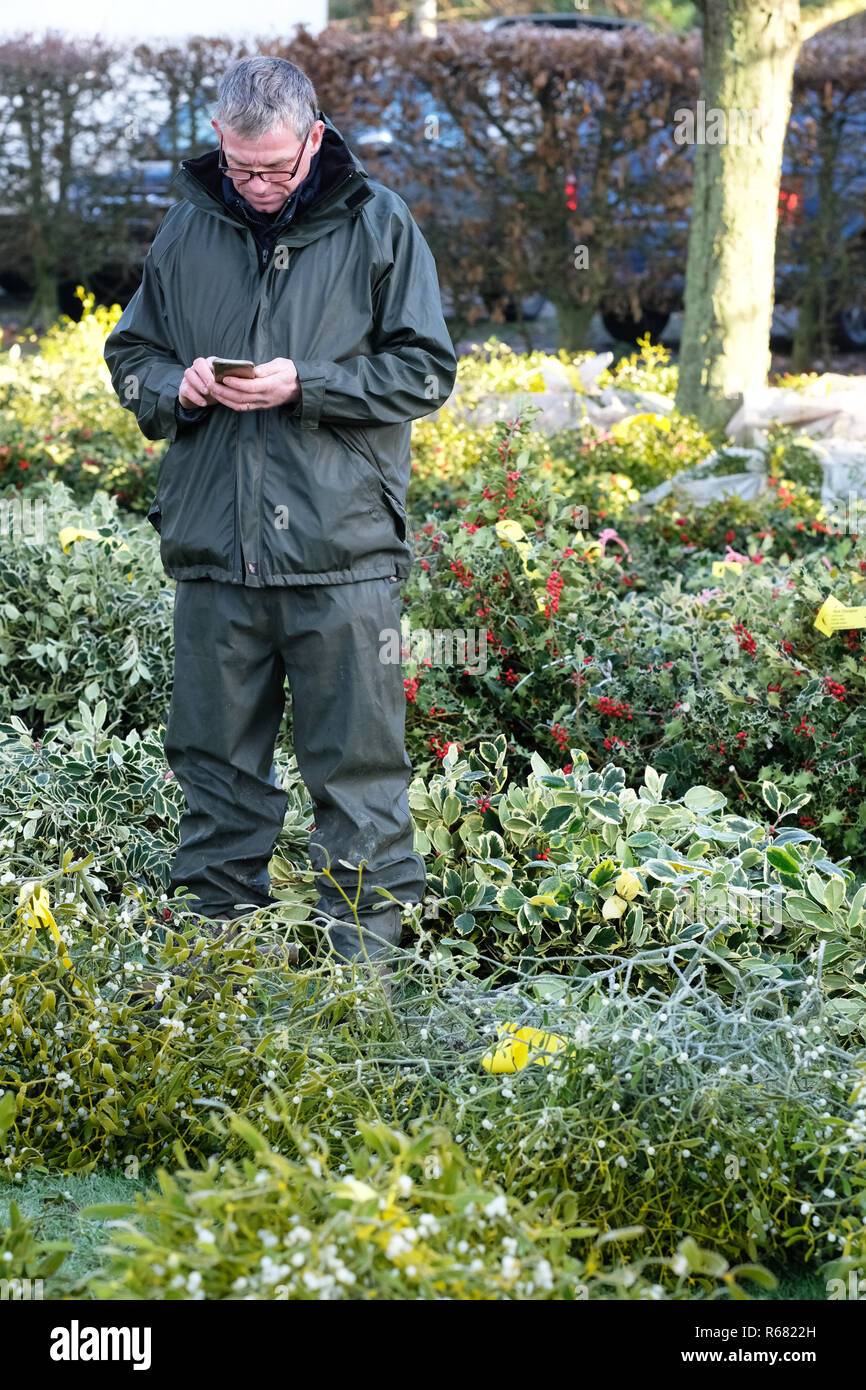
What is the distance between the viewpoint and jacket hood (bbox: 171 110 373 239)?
2.79 meters

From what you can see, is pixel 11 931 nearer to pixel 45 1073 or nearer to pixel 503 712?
pixel 45 1073

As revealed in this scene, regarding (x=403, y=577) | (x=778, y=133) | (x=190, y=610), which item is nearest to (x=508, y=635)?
(x=403, y=577)

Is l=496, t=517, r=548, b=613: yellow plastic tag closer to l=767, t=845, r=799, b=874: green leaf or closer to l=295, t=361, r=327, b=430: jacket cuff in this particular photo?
l=767, t=845, r=799, b=874: green leaf

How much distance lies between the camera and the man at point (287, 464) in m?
2.75

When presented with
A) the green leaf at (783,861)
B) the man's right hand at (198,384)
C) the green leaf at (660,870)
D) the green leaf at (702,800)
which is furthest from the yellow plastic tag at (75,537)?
the green leaf at (783,861)

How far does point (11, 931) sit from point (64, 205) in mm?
10524

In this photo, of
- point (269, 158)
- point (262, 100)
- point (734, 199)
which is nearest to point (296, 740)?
point (269, 158)

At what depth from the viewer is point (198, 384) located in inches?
105

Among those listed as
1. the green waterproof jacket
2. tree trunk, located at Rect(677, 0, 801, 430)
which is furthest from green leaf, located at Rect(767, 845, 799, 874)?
tree trunk, located at Rect(677, 0, 801, 430)

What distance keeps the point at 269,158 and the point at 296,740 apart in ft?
3.86

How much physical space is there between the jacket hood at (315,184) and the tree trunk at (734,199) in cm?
477

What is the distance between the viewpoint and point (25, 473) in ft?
21.6

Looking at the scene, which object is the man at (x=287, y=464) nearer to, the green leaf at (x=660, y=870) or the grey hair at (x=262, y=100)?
the grey hair at (x=262, y=100)

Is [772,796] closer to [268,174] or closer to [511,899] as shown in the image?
[511,899]
